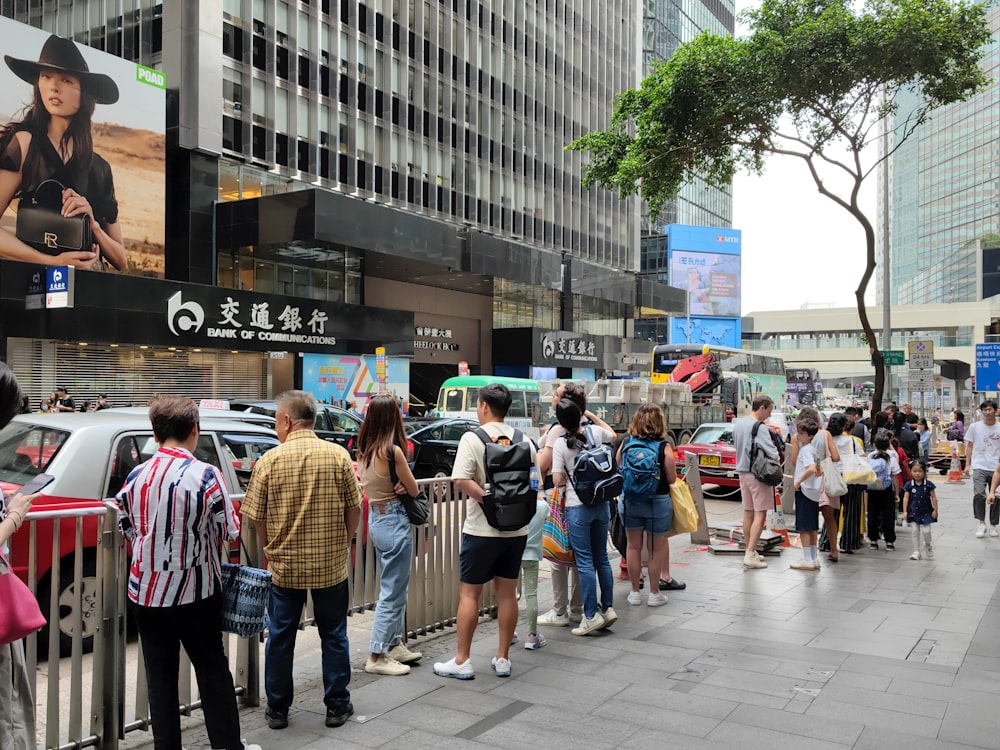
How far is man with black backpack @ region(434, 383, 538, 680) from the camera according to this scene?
518 centimetres

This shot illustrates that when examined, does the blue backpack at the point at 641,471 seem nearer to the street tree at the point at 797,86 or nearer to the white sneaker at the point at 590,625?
the white sneaker at the point at 590,625

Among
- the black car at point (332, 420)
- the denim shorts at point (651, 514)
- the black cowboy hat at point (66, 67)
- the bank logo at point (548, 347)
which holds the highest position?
the black cowboy hat at point (66, 67)

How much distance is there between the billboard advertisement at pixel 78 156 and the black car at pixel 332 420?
39.8 ft

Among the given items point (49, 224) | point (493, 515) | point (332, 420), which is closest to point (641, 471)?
point (493, 515)

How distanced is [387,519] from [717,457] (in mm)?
12386

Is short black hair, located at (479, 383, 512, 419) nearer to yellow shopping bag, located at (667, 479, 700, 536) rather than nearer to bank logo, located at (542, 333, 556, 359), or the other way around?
yellow shopping bag, located at (667, 479, 700, 536)

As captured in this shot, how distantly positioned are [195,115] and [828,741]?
28838mm

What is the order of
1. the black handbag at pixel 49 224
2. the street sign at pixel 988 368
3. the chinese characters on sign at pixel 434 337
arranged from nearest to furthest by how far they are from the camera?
the street sign at pixel 988 368 → the black handbag at pixel 49 224 → the chinese characters on sign at pixel 434 337

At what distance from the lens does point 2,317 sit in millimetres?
22438

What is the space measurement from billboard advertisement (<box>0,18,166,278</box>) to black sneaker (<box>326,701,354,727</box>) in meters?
22.6

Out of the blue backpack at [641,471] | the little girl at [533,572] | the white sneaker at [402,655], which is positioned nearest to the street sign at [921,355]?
the blue backpack at [641,471]

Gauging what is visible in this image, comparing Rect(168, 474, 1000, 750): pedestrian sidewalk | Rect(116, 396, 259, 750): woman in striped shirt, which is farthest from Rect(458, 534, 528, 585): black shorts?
Rect(116, 396, 259, 750): woman in striped shirt

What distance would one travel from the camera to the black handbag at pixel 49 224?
23516 mm

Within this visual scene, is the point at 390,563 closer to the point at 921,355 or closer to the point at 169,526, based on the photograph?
the point at 169,526
